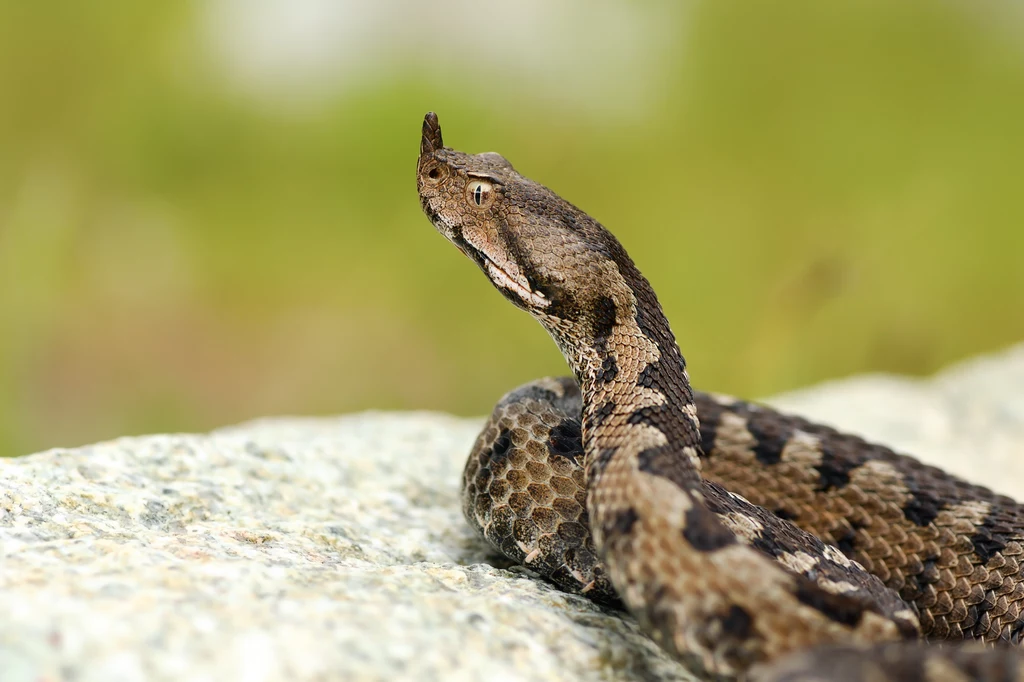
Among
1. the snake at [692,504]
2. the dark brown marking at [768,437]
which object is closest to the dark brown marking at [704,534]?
the snake at [692,504]

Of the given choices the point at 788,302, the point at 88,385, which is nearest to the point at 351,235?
the point at 88,385

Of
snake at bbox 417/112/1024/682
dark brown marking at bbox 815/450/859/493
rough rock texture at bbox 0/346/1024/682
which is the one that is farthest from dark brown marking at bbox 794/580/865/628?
dark brown marking at bbox 815/450/859/493

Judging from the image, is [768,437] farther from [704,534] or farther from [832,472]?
[704,534]

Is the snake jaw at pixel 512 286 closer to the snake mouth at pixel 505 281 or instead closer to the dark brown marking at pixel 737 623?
the snake mouth at pixel 505 281

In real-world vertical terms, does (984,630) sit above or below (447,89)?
→ below

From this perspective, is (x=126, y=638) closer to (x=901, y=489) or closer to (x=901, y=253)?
(x=901, y=489)

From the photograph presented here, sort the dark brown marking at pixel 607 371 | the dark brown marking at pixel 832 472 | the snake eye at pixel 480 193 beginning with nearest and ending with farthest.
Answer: the dark brown marking at pixel 607 371, the snake eye at pixel 480 193, the dark brown marking at pixel 832 472
